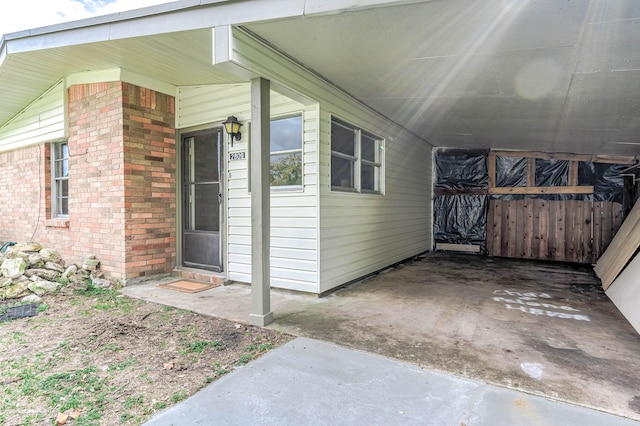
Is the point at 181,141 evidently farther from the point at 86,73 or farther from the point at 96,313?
the point at 96,313

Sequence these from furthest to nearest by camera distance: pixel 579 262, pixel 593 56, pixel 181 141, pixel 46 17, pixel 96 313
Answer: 1. pixel 579 262
2. pixel 181 141
3. pixel 46 17
4. pixel 96 313
5. pixel 593 56

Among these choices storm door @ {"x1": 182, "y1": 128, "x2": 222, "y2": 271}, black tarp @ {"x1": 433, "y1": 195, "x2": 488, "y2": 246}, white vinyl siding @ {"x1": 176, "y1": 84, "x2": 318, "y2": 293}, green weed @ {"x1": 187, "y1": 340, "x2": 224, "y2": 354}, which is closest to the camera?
green weed @ {"x1": 187, "y1": 340, "x2": 224, "y2": 354}

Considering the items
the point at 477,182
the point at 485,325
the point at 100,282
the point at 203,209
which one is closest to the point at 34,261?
the point at 100,282

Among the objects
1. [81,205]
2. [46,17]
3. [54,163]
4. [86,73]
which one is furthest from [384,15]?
[54,163]

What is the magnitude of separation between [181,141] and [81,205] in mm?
1760

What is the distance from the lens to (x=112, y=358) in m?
2.65

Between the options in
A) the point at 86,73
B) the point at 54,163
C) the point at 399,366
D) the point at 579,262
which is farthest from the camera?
the point at 579,262

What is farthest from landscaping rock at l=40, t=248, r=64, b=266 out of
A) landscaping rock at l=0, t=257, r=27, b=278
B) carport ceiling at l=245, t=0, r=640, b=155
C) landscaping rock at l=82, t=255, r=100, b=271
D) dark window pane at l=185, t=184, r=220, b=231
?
carport ceiling at l=245, t=0, r=640, b=155

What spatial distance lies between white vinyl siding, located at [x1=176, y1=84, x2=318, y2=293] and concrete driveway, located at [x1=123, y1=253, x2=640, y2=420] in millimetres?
284

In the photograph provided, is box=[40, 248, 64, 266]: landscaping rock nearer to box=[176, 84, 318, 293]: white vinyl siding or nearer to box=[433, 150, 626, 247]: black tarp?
box=[176, 84, 318, 293]: white vinyl siding

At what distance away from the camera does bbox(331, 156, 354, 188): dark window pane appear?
4702 mm

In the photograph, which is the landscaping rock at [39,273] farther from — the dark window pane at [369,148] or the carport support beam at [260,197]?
the dark window pane at [369,148]

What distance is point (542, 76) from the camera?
3350mm

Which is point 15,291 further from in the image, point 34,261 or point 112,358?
point 112,358
